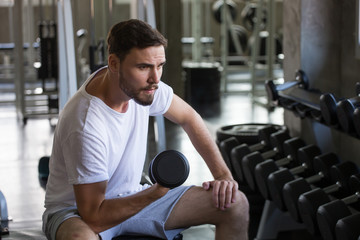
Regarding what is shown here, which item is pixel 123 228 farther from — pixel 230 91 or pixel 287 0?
pixel 230 91

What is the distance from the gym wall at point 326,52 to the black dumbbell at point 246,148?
0.21 meters

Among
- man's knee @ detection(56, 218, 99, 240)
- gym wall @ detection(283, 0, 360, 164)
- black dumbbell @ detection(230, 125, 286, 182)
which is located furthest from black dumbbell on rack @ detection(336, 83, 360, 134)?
man's knee @ detection(56, 218, 99, 240)

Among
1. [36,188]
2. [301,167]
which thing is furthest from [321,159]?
[36,188]

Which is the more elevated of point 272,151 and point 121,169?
point 121,169

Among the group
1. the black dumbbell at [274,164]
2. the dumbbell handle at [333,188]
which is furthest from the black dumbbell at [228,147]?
the dumbbell handle at [333,188]

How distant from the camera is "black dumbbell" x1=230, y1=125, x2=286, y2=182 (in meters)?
3.22

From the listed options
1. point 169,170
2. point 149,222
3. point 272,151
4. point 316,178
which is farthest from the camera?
point 272,151

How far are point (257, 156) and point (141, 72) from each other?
1.53 meters

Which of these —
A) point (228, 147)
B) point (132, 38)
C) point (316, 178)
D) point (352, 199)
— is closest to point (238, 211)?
point (132, 38)

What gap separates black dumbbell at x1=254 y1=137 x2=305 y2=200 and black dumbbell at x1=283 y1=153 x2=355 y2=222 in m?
0.18

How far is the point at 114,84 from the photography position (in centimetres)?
174

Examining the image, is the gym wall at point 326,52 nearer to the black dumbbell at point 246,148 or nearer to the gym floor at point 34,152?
the black dumbbell at point 246,148

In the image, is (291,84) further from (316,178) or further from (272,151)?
(316,178)

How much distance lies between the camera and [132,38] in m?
1.67
